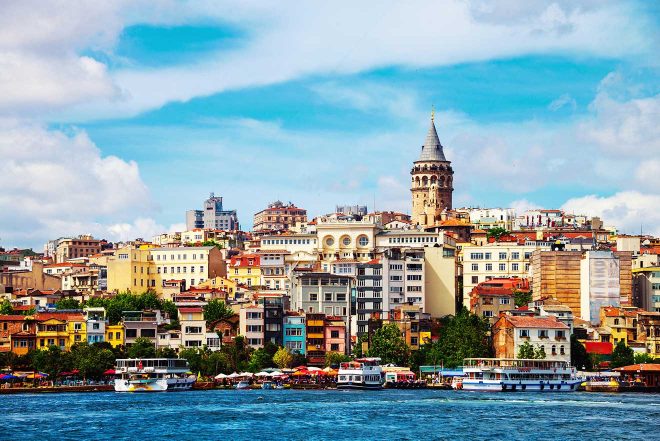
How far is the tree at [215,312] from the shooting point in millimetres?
110625

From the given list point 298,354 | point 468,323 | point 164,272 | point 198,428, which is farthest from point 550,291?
point 198,428


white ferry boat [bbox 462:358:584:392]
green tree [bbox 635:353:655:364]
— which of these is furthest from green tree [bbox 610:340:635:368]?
white ferry boat [bbox 462:358:584:392]

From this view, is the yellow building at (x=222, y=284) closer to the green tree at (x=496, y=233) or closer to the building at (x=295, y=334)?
the building at (x=295, y=334)

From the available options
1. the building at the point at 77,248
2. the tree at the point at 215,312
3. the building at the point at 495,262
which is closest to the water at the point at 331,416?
the tree at the point at 215,312

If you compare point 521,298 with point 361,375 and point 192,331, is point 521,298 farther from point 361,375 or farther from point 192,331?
point 192,331

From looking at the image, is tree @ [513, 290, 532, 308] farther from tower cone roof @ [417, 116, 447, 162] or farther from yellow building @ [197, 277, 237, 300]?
tower cone roof @ [417, 116, 447, 162]

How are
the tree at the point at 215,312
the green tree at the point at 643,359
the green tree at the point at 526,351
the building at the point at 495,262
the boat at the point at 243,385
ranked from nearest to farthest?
the green tree at the point at 526,351 < the boat at the point at 243,385 < the green tree at the point at 643,359 < the tree at the point at 215,312 < the building at the point at 495,262

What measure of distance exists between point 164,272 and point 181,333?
101 feet

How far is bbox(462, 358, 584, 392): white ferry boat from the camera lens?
308 ft

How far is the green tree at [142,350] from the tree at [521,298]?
3075cm

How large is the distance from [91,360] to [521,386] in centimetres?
3094

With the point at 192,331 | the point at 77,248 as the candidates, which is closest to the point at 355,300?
the point at 192,331

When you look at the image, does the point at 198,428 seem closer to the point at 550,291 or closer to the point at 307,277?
the point at 307,277

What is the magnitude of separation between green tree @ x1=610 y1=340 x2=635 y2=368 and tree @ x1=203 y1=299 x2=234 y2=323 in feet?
102
